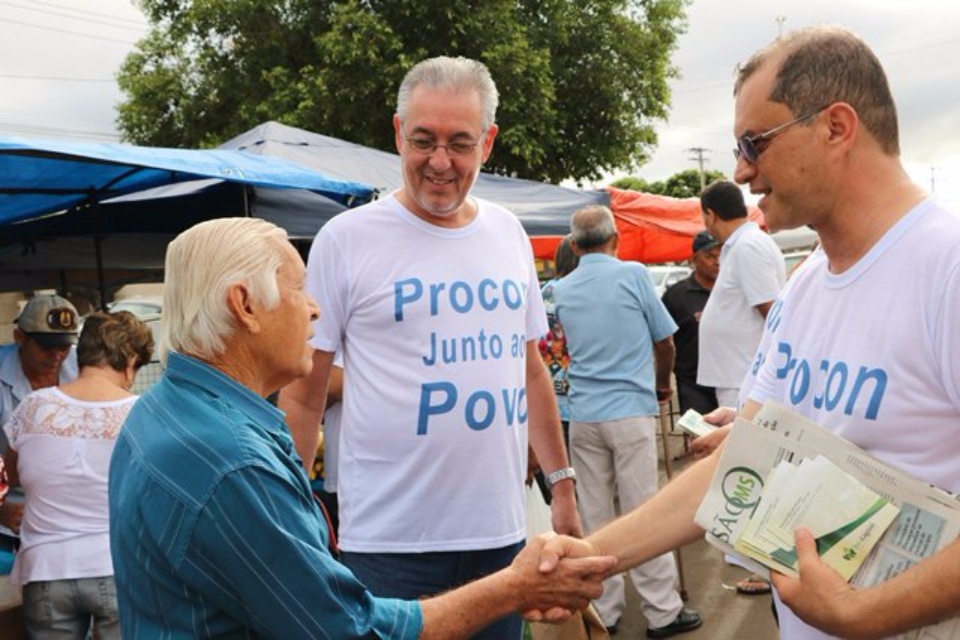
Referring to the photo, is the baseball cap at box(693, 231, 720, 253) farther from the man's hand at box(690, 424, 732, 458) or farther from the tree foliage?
the tree foliage

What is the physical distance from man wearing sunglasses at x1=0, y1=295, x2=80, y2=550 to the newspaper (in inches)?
154

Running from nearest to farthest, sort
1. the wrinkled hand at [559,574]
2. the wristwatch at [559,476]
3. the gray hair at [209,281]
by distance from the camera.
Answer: the gray hair at [209,281], the wrinkled hand at [559,574], the wristwatch at [559,476]

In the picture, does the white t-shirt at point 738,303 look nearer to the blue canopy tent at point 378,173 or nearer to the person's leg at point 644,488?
the person's leg at point 644,488

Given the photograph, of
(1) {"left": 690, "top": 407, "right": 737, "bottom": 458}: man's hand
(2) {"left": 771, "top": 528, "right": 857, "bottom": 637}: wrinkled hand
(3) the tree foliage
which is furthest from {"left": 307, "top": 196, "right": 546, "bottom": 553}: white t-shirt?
(3) the tree foliage

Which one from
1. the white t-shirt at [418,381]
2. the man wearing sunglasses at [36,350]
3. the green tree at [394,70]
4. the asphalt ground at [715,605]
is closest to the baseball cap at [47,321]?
the man wearing sunglasses at [36,350]

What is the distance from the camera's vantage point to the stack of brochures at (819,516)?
61.1 inches

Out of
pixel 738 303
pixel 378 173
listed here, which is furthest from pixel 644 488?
pixel 378 173

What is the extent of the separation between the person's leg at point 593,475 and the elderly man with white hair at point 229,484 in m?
3.36

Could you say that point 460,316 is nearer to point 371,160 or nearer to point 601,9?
point 371,160

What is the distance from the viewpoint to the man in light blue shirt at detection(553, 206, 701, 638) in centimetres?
495

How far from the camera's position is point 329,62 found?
1816cm

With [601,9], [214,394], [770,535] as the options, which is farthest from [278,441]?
[601,9]

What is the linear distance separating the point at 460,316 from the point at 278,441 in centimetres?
94

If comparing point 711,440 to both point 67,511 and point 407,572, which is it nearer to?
point 407,572
